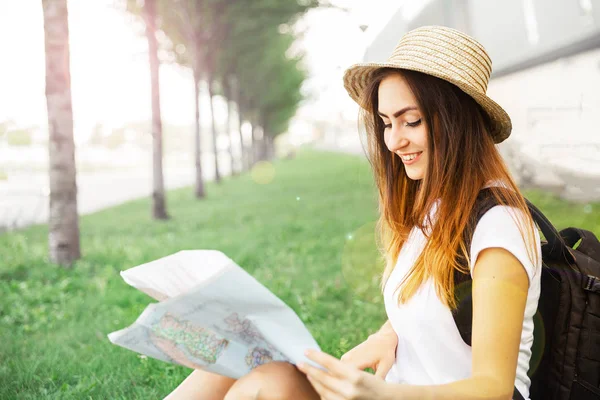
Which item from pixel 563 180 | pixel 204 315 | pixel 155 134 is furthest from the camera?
pixel 155 134

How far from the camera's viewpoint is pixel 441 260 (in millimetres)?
1557

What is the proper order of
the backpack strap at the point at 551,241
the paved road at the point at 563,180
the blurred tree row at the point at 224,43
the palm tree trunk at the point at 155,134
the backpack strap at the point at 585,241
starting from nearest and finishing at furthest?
1. the backpack strap at the point at 551,241
2. the backpack strap at the point at 585,241
3. the paved road at the point at 563,180
4. the palm tree trunk at the point at 155,134
5. the blurred tree row at the point at 224,43

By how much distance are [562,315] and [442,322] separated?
0.34m

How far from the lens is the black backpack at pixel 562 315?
4.98 ft

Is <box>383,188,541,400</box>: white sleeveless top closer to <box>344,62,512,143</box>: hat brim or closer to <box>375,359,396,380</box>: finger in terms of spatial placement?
<box>375,359,396,380</box>: finger

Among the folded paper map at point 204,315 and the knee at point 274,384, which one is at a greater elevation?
the folded paper map at point 204,315

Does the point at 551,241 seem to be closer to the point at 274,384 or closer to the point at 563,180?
the point at 274,384

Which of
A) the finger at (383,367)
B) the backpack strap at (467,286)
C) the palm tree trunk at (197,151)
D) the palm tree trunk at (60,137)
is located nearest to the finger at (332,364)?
the backpack strap at (467,286)

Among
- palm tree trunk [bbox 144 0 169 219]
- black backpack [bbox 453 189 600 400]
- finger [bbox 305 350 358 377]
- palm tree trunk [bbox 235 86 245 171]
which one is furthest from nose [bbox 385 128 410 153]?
palm tree trunk [bbox 235 86 245 171]

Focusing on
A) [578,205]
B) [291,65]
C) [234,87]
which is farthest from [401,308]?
[291,65]

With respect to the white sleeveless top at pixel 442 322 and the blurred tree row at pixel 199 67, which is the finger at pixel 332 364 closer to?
the white sleeveless top at pixel 442 322

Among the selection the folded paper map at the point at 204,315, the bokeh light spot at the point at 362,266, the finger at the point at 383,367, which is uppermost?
the folded paper map at the point at 204,315

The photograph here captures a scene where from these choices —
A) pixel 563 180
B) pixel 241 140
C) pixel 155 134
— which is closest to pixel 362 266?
pixel 563 180

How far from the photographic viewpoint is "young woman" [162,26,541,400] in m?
1.31
